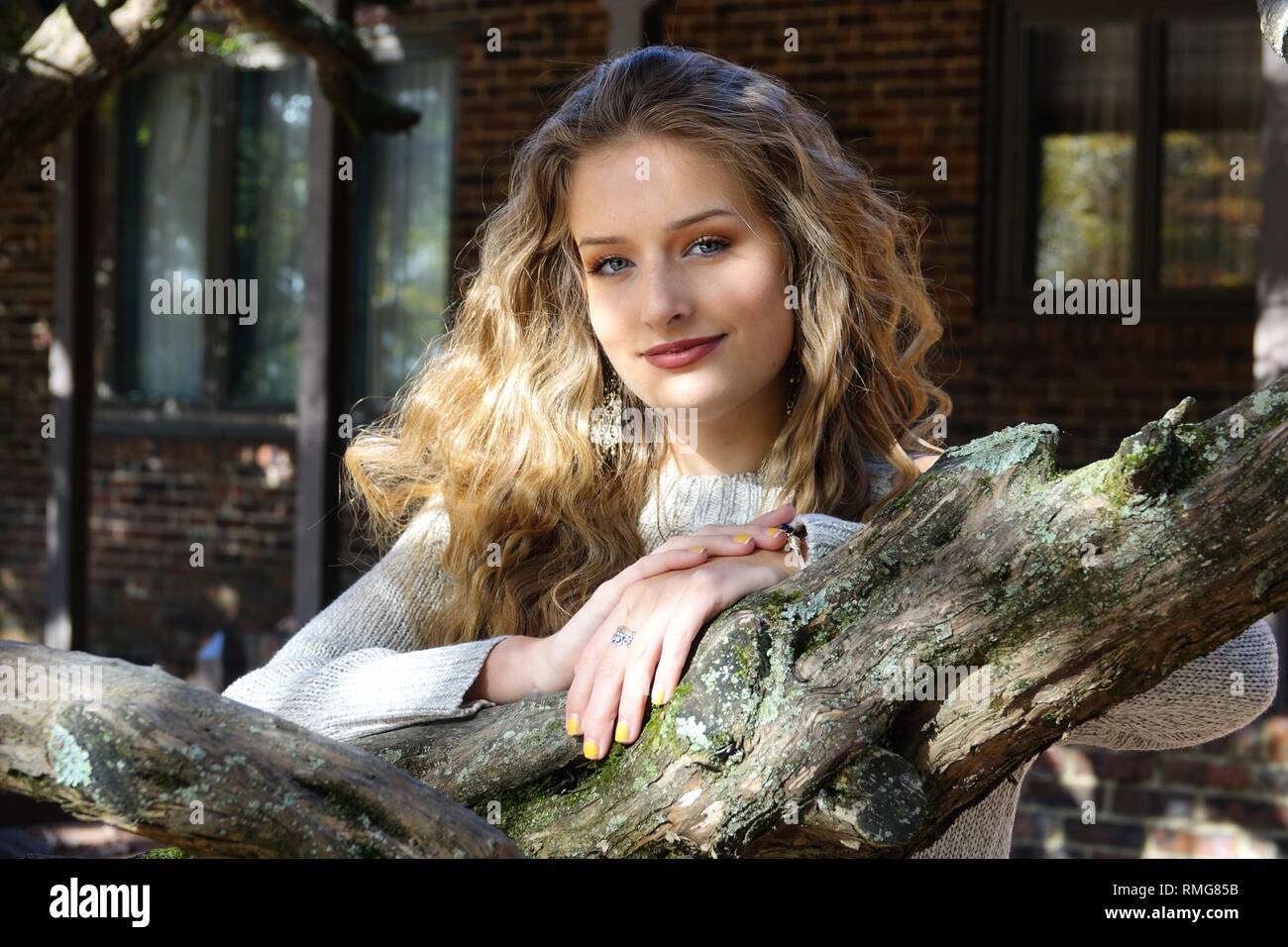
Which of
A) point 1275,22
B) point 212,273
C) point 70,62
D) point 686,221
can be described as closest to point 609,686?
point 686,221

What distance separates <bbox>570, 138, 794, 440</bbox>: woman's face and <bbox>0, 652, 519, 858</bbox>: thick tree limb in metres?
0.77

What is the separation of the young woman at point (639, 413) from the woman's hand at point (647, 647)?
42mm

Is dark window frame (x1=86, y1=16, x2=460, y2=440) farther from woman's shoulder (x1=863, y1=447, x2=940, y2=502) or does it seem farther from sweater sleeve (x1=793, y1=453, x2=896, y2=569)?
sweater sleeve (x1=793, y1=453, x2=896, y2=569)

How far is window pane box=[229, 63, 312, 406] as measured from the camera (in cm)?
889

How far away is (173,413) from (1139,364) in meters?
5.92

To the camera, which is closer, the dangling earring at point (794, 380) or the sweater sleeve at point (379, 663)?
the sweater sleeve at point (379, 663)

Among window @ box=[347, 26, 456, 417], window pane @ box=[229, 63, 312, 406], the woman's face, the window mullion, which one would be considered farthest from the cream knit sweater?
window pane @ box=[229, 63, 312, 406]

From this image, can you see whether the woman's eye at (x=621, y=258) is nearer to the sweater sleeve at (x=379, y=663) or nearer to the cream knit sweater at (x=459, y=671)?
the cream knit sweater at (x=459, y=671)

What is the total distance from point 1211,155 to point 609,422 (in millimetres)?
6217

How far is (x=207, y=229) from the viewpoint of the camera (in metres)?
9.03

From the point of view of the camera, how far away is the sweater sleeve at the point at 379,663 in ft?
5.49

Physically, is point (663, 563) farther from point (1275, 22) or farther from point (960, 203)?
point (960, 203)

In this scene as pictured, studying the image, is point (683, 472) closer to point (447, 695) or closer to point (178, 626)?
point (447, 695)

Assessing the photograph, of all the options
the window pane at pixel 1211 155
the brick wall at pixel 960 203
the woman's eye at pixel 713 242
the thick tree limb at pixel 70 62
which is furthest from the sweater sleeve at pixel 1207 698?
the window pane at pixel 1211 155
